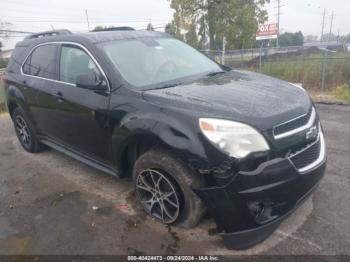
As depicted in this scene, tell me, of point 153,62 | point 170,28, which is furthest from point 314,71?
point 170,28

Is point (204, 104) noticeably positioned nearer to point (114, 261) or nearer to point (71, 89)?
point (114, 261)

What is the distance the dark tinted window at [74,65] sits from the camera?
3536mm

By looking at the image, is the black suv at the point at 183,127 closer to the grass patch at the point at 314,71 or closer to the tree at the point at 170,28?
the grass patch at the point at 314,71

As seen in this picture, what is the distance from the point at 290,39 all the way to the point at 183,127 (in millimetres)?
57121

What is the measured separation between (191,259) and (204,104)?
131 centimetres

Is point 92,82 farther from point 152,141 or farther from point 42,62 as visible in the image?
point 42,62

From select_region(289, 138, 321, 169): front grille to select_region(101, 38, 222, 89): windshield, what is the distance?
4.71 feet

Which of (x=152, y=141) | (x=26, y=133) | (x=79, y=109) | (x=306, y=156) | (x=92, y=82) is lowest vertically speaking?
(x=26, y=133)

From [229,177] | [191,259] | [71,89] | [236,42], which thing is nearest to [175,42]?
[71,89]

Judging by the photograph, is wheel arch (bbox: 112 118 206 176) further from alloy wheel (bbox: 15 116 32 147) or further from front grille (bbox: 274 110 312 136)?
alloy wheel (bbox: 15 116 32 147)

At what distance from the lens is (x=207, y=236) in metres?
3.04

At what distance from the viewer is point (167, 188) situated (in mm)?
3104

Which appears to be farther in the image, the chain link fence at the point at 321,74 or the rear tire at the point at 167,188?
the chain link fence at the point at 321,74

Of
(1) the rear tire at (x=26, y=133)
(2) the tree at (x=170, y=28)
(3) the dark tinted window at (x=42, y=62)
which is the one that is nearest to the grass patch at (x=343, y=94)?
(3) the dark tinted window at (x=42, y=62)
